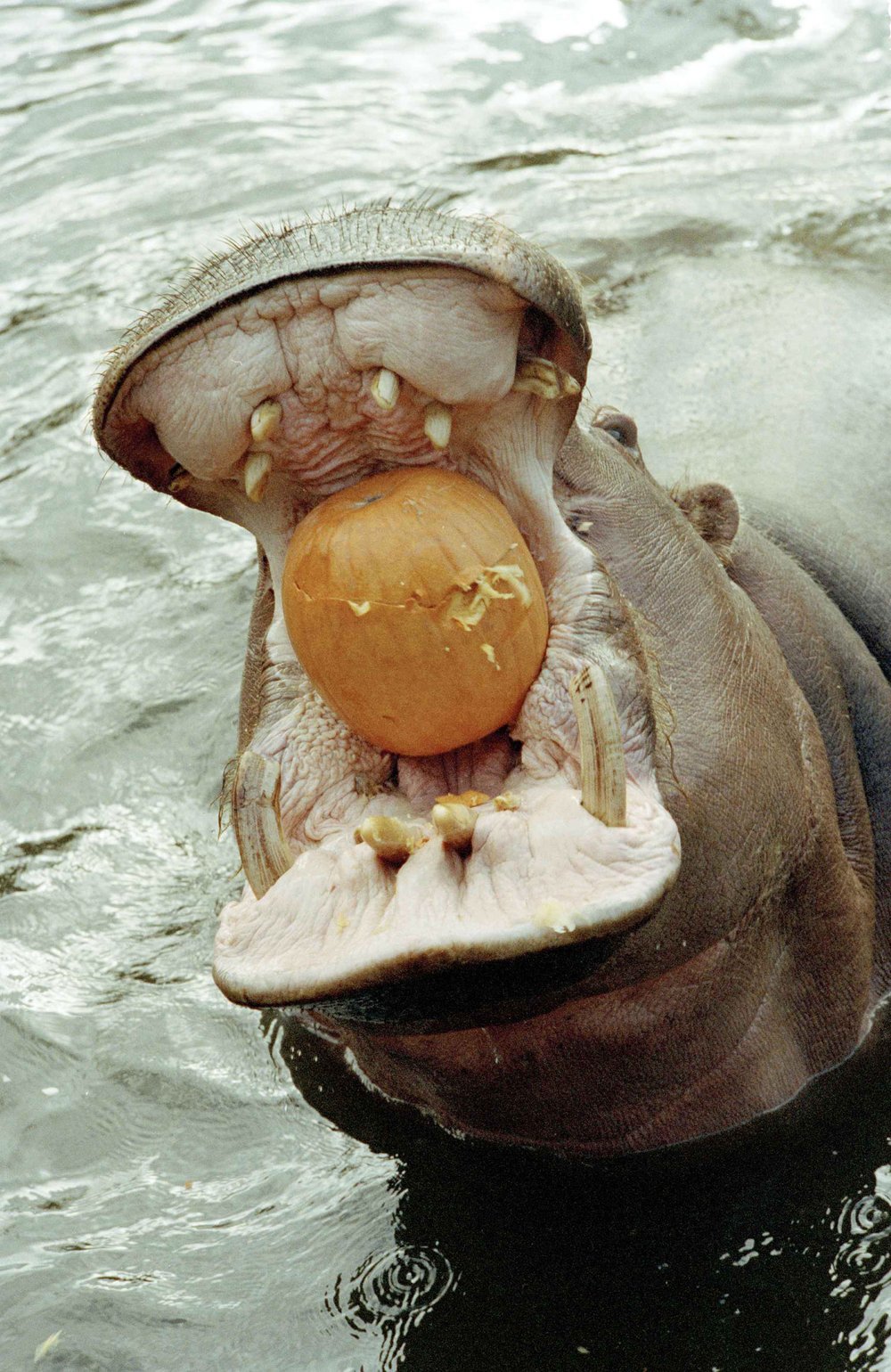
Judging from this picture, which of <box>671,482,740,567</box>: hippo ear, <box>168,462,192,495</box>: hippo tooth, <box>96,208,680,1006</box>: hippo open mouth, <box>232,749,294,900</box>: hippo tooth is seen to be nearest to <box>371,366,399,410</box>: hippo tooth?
<box>96,208,680,1006</box>: hippo open mouth

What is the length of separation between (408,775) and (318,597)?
40cm

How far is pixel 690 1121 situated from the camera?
12.0 ft

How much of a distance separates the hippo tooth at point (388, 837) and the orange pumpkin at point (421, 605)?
0.35 meters

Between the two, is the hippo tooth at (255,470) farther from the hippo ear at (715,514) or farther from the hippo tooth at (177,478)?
the hippo ear at (715,514)

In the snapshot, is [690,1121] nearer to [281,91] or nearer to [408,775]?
[408,775]

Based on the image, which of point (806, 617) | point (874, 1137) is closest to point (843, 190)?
point (806, 617)

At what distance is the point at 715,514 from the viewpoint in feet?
12.9

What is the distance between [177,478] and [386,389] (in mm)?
536

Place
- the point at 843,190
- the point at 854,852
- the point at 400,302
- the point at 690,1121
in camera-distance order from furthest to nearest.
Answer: the point at 843,190 < the point at 854,852 < the point at 690,1121 < the point at 400,302

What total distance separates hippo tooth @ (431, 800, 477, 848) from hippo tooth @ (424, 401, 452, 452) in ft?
1.94

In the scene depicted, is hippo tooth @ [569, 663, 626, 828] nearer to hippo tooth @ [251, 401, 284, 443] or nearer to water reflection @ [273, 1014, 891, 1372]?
hippo tooth @ [251, 401, 284, 443]

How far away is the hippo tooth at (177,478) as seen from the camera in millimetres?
3076

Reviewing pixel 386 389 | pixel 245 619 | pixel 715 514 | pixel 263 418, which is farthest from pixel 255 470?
pixel 245 619

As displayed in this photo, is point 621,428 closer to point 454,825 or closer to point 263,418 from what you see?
point 263,418
